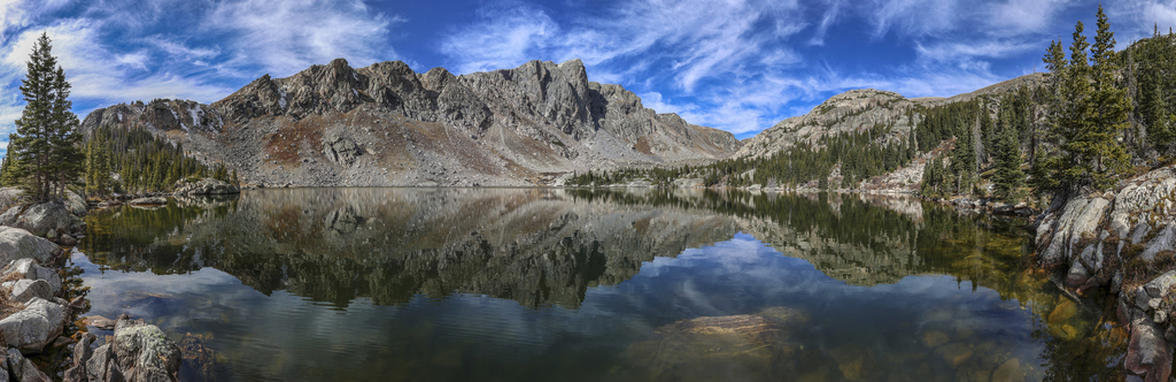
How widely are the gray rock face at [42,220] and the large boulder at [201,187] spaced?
8713 cm

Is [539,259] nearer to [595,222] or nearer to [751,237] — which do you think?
[751,237]

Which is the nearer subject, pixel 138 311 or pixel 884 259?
pixel 138 311

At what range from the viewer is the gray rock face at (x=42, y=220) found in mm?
33062

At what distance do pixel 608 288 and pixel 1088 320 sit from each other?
1673cm

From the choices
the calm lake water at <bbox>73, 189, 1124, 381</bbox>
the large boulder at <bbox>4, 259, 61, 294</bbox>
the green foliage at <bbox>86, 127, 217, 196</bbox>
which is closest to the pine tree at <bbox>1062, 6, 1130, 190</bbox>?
the calm lake water at <bbox>73, 189, 1124, 381</bbox>

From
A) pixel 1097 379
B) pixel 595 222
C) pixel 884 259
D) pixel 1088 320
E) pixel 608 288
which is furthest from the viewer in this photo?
pixel 595 222

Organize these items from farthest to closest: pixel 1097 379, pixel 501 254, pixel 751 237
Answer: pixel 751 237 < pixel 501 254 < pixel 1097 379

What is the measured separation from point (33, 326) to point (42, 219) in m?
33.8

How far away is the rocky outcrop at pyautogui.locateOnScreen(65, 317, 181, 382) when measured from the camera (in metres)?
10.3

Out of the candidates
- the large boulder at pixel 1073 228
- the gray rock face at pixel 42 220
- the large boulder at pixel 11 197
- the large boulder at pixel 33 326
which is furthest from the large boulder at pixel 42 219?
the large boulder at pixel 1073 228

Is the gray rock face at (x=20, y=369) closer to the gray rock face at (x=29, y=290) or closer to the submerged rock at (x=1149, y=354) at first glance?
the gray rock face at (x=29, y=290)

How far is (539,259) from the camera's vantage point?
91.3 ft

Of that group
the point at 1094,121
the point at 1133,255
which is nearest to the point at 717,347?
the point at 1133,255

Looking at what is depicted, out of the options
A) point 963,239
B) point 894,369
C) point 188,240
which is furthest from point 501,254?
point 963,239
